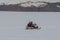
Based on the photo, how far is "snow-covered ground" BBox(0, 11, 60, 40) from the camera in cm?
117

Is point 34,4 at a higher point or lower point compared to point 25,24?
higher

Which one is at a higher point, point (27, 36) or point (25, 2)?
point (25, 2)

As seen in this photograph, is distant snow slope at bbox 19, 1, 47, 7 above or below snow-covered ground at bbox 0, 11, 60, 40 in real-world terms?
above

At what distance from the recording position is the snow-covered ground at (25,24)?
46.0 inches

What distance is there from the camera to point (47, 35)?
117cm

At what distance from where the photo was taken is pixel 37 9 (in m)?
1.22

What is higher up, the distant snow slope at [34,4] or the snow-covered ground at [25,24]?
the distant snow slope at [34,4]

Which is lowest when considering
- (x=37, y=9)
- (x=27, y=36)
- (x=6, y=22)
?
(x=27, y=36)

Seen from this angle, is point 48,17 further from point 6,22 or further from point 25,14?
point 6,22

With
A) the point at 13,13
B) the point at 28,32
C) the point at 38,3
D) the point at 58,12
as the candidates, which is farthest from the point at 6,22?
the point at 58,12

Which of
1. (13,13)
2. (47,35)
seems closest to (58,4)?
(47,35)

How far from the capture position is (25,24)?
120cm

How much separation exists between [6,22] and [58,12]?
450 mm

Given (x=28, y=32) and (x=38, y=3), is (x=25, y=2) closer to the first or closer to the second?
(x=38, y=3)
